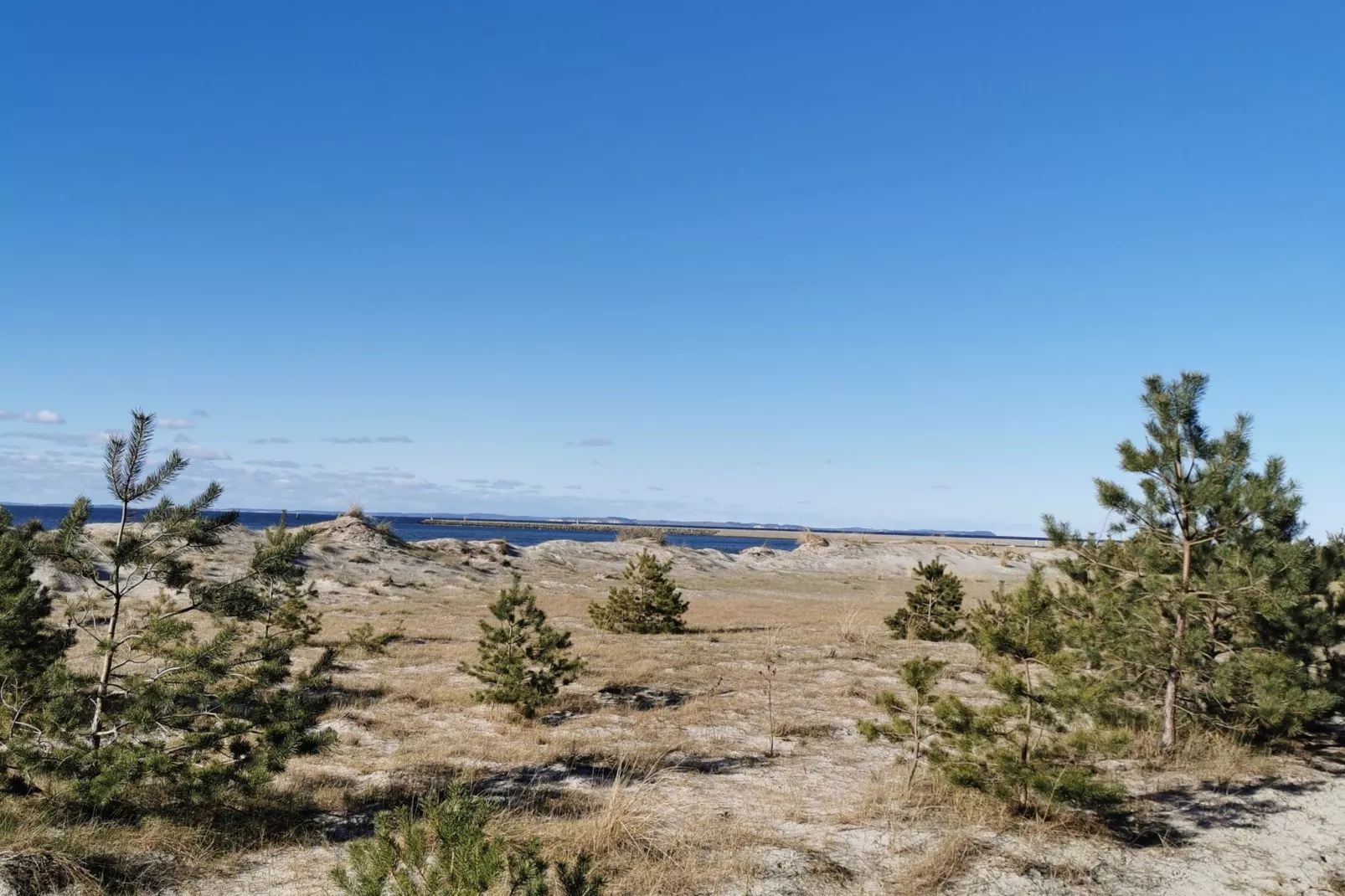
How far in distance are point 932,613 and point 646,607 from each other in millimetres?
8012

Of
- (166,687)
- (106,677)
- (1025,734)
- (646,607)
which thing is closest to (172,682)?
(166,687)

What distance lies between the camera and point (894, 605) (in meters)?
34.2

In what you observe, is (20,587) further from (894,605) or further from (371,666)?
(894,605)

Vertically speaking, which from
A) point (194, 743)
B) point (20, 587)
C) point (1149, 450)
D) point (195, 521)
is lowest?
point (194, 743)

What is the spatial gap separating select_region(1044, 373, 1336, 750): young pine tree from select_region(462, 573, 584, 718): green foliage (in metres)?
7.52

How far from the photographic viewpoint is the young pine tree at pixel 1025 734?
6570 millimetres

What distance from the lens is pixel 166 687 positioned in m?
5.81

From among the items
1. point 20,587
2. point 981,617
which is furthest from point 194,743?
point 981,617

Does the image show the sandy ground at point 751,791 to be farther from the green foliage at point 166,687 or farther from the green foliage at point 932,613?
the green foliage at point 932,613

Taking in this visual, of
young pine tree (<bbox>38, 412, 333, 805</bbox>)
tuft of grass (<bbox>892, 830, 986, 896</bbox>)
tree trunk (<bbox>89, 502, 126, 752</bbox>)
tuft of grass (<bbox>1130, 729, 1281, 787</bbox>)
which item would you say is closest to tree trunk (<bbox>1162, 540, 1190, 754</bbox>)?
tuft of grass (<bbox>1130, 729, 1281, 787</bbox>)

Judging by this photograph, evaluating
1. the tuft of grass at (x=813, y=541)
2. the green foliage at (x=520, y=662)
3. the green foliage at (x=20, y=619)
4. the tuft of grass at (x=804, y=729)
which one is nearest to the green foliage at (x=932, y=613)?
the tuft of grass at (x=804, y=729)

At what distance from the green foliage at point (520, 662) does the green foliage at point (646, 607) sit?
8.78 m

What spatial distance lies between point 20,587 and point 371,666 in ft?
27.7

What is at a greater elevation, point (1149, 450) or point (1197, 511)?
point (1149, 450)
